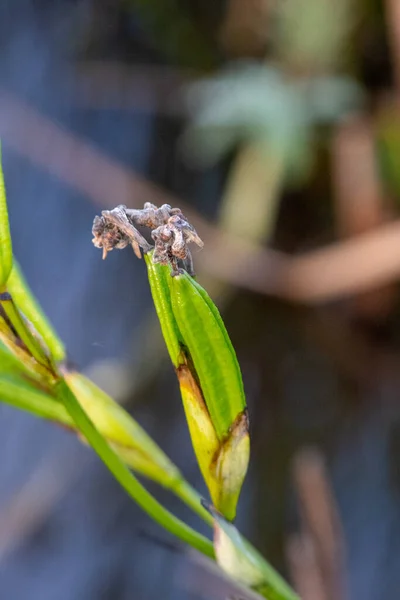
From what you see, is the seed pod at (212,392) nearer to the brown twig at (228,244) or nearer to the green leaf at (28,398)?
the green leaf at (28,398)

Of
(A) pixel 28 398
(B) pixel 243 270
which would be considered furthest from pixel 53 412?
(B) pixel 243 270

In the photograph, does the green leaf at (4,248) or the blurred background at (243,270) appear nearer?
the green leaf at (4,248)

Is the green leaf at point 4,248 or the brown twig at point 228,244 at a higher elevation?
the brown twig at point 228,244

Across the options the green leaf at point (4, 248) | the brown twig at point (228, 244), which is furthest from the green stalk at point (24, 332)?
the brown twig at point (228, 244)

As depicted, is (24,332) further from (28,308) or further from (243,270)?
(243,270)

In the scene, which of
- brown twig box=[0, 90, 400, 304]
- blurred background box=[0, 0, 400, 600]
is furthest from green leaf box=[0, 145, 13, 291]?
brown twig box=[0, 90, 400, 304]

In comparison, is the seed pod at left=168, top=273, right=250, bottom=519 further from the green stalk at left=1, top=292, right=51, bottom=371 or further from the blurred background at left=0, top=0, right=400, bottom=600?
the blurred background at left=0, top=0, right=400, bottom=600

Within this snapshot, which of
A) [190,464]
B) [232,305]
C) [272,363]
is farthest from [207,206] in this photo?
[190,464]

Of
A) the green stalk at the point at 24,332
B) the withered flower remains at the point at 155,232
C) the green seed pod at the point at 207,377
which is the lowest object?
the green stalk at the point at 24,332
